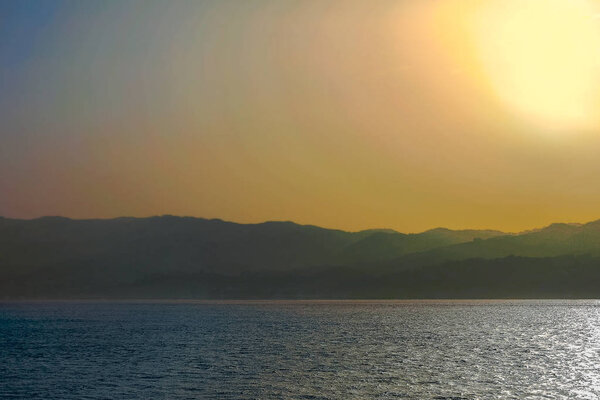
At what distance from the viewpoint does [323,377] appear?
9688 cm

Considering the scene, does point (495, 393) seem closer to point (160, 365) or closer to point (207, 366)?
point (207, 366)

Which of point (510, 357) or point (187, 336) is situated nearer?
point (510, 357)

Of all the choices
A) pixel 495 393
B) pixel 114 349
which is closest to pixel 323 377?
pixel 495 393

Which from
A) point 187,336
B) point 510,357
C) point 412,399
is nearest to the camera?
point 412,399

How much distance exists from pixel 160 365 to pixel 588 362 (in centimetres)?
6806

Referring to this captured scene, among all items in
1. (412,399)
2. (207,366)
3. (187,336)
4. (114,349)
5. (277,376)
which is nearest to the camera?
(412,399)

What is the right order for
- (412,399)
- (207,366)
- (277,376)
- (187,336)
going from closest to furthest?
(412,399) < (277,376) < (207,366) < (187,336)

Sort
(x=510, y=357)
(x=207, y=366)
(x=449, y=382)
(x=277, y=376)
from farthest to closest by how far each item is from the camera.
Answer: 1. (x=510, y=357)
2. (x=207, y=366)
3. (x=277, y=376)
4. (x=449, y=382)

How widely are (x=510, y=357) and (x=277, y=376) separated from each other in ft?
152

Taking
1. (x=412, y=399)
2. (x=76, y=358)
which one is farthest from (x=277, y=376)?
(x=76, y=358)

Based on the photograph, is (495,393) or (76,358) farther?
(76,358)

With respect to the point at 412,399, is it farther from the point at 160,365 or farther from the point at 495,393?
the point at 160,365

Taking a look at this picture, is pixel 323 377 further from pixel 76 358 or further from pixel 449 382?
pixel 76 358

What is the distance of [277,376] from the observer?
3875 inches
